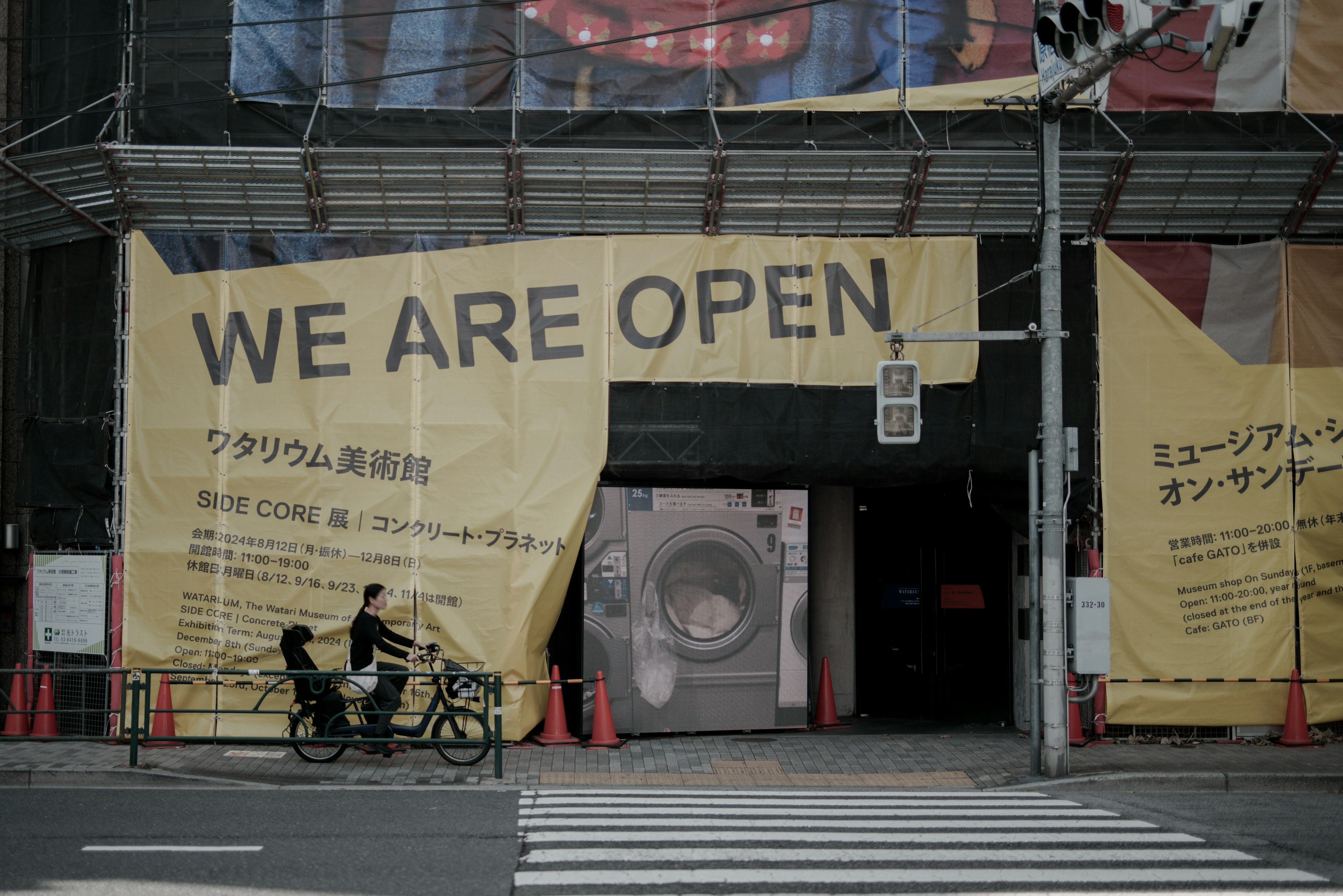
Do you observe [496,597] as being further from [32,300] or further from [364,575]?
[32,300]

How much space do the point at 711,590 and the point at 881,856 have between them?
20.4 ft

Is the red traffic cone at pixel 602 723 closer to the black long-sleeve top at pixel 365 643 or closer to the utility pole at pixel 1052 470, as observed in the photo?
the black long-sleeve top at pixel 365 643

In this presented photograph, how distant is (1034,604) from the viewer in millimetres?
12094

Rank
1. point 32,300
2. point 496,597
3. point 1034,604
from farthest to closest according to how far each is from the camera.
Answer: point 32,300 → point 496,597 → point 1034,604

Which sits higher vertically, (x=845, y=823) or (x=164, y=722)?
(x=164, y=722)

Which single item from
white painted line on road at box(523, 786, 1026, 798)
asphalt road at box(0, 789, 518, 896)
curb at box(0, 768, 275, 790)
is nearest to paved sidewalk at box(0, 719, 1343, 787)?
curb at box(0, 768, 275, 790)

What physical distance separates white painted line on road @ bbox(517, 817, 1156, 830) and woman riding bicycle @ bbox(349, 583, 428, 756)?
3165mm

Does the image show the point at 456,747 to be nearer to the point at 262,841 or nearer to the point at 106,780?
the point at 106,780

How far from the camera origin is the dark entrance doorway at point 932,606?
616 inches

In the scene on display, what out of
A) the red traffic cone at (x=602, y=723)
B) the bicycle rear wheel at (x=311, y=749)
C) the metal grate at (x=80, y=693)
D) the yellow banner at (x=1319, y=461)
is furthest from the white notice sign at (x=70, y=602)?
the yellow banner at (x=1319, y=461)

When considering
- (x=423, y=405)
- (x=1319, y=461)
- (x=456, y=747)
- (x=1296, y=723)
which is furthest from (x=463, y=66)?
(x=1296, y=723)

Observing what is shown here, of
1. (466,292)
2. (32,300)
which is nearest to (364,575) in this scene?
(466,292)

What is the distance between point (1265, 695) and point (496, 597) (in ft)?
28.7

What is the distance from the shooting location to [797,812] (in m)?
9.71
